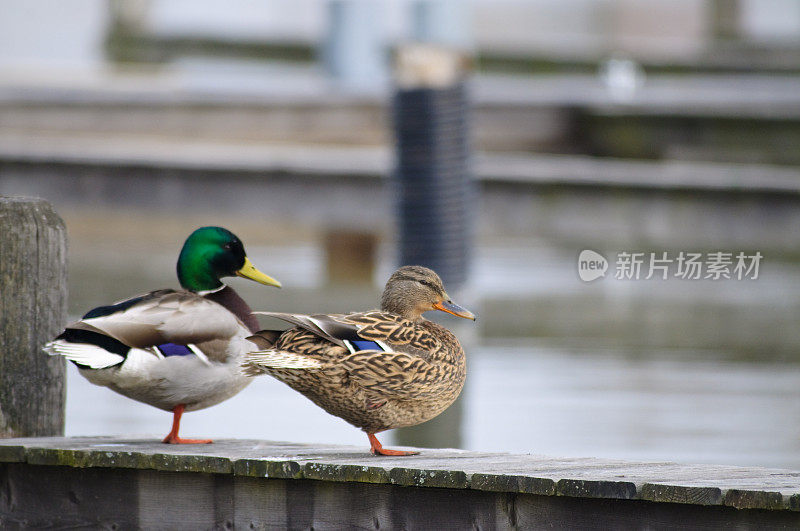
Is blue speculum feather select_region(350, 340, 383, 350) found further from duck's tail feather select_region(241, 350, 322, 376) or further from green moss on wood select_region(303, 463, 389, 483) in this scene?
green moss on wood select_region(303, 463, 389, 483)

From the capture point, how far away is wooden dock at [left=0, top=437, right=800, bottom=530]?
10.4 ft

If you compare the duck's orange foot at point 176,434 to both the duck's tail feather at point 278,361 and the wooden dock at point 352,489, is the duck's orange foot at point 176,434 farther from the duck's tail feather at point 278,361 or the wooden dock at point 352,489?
the duck's tail feather at point 278,361

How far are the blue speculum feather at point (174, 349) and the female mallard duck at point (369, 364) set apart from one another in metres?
0.22

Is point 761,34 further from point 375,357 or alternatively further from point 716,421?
point 375,357

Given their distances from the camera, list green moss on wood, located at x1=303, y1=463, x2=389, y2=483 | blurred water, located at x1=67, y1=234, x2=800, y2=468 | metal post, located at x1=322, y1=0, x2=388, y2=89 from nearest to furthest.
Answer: green moss on wood, located at x1=303, y1=463, x2=389, y2=483 → blurred water, located at x1=67, y1=234, x2=800, y2=468 → metal post, located at x1=322, y1=0, x2=388, y2=89

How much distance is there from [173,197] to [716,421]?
423 cm

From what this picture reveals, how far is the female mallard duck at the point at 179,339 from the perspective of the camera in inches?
145

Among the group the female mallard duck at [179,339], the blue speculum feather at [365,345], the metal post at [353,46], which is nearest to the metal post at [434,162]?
the female mallard duck at [179,339]

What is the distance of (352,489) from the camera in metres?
3.48

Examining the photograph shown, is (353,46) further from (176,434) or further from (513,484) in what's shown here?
(513,484)

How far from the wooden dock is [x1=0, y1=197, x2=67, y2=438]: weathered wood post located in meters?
0.21

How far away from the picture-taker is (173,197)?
9.47 meters

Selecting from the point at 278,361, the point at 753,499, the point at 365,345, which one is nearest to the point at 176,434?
the point at 278,361

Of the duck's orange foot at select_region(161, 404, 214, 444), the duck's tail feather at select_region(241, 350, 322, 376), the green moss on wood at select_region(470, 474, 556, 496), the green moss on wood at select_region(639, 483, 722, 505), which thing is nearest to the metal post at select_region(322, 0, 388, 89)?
the duck's orange foot at select_region(161, 404, 214, 444)
